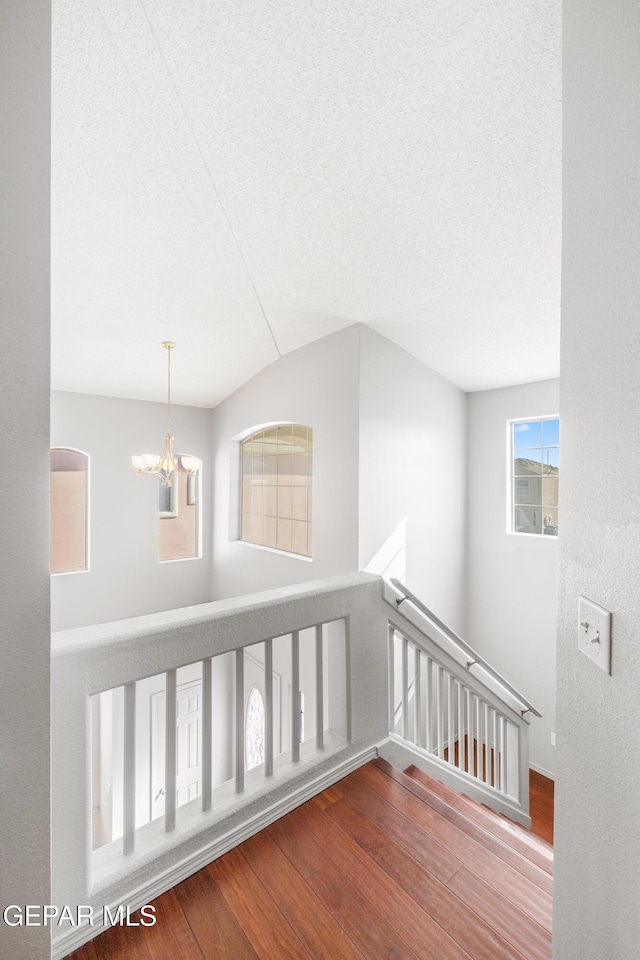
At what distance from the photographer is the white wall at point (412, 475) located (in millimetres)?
3795

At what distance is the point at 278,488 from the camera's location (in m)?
5.12

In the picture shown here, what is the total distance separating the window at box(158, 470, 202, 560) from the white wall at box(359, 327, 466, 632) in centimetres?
310

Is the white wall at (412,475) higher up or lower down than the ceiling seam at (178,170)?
lower down

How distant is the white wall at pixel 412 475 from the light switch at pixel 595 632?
2739 mm

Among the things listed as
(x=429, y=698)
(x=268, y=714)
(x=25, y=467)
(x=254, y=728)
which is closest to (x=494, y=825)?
(x=429, y=698)

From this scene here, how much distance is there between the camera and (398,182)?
227 centimetres

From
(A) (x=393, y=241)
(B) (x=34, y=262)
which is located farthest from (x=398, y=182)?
(B) (x=34, y=262)

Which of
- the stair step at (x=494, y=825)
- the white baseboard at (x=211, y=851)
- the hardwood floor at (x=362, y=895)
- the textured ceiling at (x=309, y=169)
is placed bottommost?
the stair step at (x=494, y=825)

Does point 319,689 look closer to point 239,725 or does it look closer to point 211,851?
point 239,725

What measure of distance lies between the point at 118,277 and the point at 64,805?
311 centimetres

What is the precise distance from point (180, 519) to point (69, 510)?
134 centimetres

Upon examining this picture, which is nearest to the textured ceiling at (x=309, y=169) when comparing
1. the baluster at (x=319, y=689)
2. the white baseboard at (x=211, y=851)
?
the baluster at (x=319, y=689)

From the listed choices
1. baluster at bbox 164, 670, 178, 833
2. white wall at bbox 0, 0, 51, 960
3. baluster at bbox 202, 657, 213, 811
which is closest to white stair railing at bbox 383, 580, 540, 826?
baluster at bbox 202, 657, 213, 811

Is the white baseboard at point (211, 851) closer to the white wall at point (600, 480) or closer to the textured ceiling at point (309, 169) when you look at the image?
the white wall at point (600, 480)
